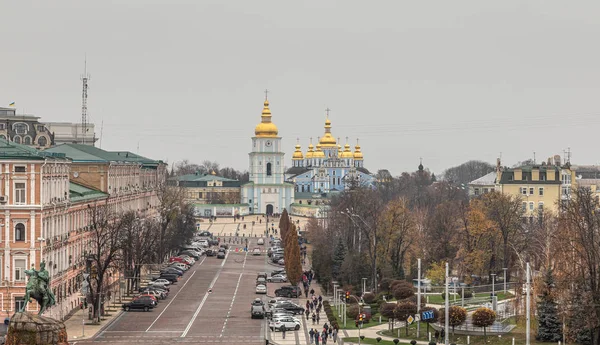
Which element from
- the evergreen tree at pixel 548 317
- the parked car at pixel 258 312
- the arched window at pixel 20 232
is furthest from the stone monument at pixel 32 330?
the parked car at pixel 258 312

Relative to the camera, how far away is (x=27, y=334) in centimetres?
4438

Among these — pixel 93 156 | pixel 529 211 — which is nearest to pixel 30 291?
pixel 93 156

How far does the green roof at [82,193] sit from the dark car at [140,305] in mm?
7952

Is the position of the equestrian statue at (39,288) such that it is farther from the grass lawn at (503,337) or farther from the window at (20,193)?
the window at (20,193)

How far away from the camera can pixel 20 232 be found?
76.1m

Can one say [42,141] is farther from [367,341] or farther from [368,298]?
[367,341]

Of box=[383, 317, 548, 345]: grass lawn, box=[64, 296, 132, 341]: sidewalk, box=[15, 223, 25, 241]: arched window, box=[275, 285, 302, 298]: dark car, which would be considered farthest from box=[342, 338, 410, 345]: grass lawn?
box=[275, 285, 302, 298]: dark car

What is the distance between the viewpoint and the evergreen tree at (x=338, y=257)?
10385 centimetres

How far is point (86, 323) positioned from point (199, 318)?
743 centimetres

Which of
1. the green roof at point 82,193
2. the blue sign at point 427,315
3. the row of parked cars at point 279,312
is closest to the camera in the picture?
the blue sign at point 427,315

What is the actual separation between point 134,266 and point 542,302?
4382cm

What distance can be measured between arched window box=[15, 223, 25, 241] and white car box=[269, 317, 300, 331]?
1529 centimetres

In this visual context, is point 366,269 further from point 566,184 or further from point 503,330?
point 566,184

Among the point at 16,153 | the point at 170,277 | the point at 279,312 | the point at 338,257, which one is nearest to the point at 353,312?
the point at 279,312
